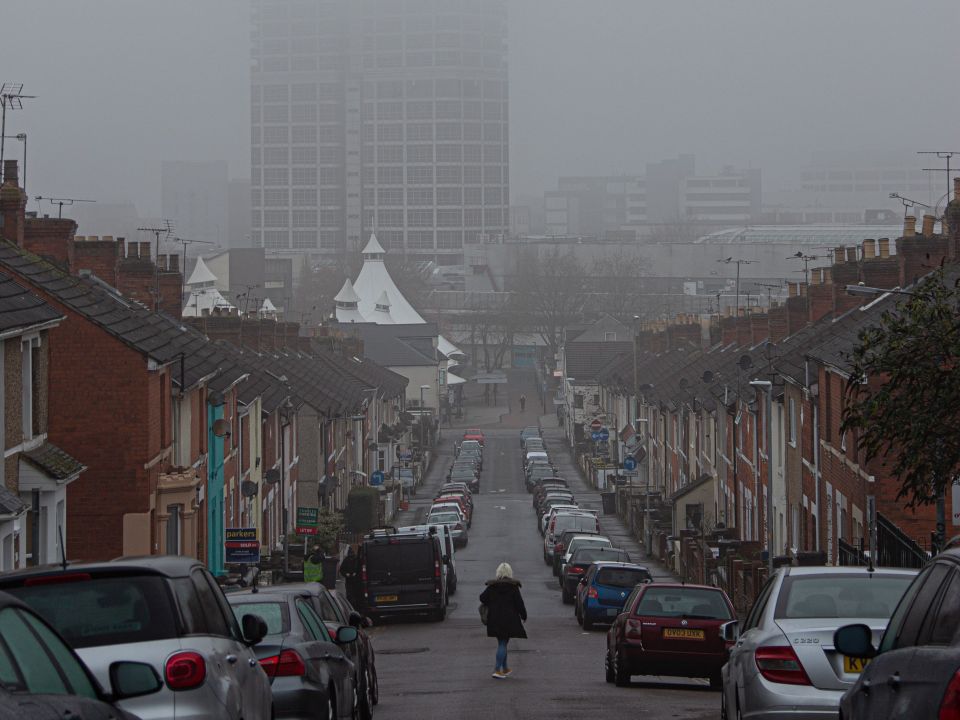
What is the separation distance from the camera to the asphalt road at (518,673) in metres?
17.3

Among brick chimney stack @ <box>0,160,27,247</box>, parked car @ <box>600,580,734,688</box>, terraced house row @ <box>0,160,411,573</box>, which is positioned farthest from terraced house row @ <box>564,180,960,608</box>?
brick chimney stack @ <box>0,160,27,247</box>

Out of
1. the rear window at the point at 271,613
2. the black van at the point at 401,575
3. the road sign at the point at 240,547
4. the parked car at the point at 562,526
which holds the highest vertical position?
the rear window at the point at 271,613

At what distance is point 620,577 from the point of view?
31359mm

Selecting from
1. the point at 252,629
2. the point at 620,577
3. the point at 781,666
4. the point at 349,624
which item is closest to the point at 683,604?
the point at 349,624

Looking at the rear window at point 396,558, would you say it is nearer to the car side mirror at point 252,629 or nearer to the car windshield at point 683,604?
the car windshield at point 683,604

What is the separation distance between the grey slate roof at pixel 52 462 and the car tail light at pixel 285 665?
10.7 meters

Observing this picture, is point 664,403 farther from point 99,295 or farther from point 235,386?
point 99,295

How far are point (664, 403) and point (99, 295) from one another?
3380 centimetres

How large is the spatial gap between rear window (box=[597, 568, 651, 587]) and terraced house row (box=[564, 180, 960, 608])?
2.81 meters

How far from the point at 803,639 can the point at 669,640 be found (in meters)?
8.62

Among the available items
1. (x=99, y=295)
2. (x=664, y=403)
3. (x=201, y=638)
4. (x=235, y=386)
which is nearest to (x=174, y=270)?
(x=235, y=386)

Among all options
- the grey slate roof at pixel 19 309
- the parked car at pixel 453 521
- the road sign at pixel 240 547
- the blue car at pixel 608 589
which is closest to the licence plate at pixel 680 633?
the grey slate roof at pixel 19 309

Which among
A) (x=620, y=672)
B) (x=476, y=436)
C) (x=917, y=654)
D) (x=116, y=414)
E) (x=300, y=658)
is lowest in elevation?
(x=476, y=436)

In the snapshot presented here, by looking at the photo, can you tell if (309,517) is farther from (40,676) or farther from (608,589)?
(40,676)
